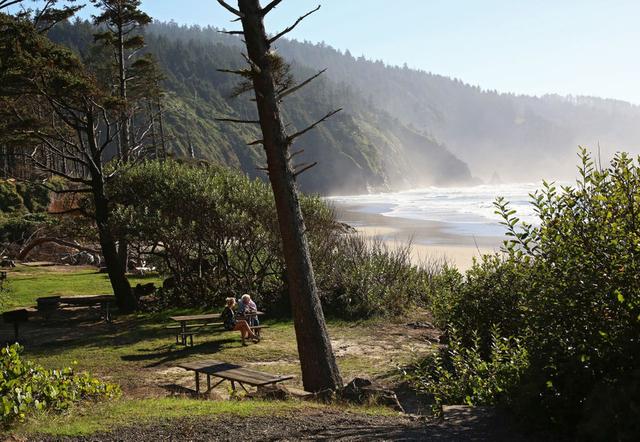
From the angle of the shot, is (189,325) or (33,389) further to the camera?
(189,325)

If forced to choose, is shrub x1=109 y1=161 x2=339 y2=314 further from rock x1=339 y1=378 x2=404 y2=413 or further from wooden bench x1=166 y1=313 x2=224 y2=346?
rock x1=339 y1=378 x2=404 y2=413

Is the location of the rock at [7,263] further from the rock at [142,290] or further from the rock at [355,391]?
the rock at [355,391]

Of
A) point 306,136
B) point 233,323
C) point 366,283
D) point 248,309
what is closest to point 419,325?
point 366,283

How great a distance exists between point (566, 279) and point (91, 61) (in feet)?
168

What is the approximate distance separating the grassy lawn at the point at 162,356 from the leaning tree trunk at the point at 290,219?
4.32ft

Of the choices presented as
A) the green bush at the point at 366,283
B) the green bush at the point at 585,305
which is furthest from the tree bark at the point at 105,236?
the green bush at the point at 585,305

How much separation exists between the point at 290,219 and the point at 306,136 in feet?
465

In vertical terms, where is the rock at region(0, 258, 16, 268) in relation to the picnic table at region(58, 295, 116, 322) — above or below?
above

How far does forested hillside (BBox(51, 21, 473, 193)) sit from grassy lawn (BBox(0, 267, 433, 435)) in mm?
94096

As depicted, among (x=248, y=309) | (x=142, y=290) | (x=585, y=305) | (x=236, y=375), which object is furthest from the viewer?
(x=142, y=290)

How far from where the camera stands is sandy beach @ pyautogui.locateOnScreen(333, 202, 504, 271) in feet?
90.5

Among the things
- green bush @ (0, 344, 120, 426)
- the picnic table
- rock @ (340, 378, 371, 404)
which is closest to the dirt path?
green bush @ (0, 344, 120, 426)

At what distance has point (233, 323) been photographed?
13617 millimetres

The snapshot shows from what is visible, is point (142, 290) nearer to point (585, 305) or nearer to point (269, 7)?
point (269, 7)
